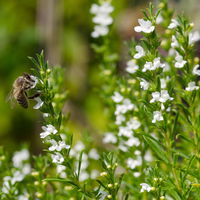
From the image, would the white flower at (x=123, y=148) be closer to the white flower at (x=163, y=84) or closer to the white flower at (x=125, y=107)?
the white flower at (x=125, y=107)

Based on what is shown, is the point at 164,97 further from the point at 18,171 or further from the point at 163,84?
the point at 18,171

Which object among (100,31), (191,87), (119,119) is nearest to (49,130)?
(191,87)

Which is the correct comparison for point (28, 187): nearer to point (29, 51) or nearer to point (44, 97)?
point (44, 97)

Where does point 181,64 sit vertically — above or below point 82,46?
below

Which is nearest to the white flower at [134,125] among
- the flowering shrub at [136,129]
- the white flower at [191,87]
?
the flowering shrub at [136,129]

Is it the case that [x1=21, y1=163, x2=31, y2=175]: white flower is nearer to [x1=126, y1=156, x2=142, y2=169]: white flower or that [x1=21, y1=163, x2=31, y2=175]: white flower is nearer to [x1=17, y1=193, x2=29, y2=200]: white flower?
[x1=17, y1=193, x2=29, y2=200]: white flower

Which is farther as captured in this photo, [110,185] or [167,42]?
[167,42]

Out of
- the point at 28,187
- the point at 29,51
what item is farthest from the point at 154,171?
the point at 29,51
